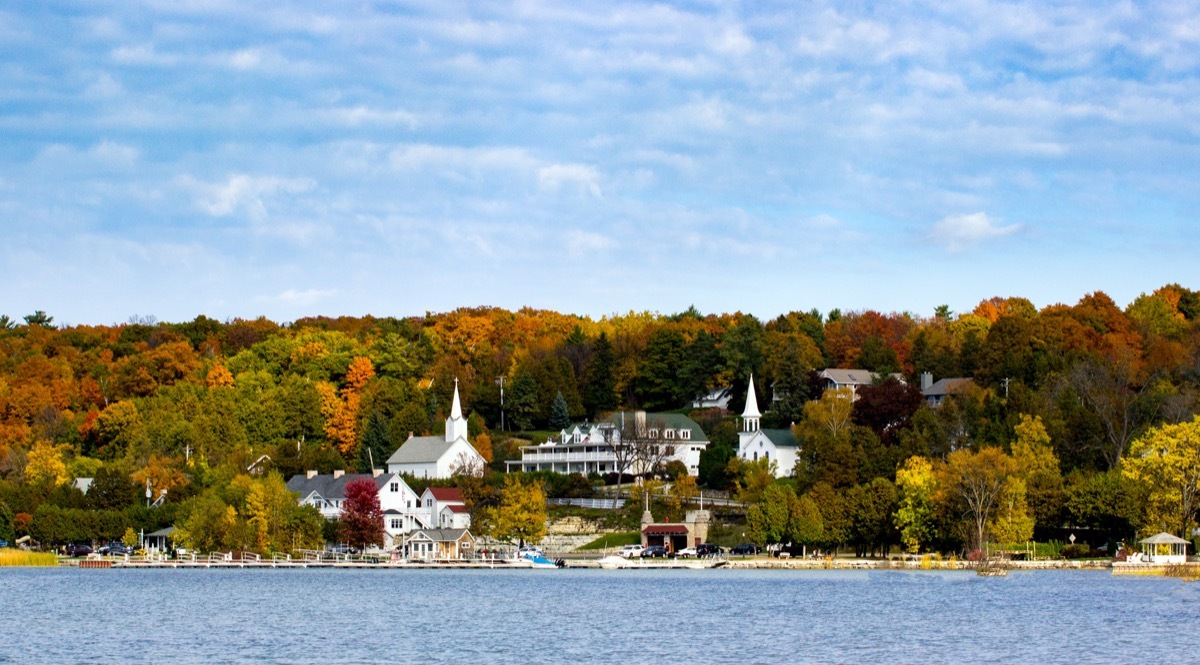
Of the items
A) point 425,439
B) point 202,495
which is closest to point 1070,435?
point 425,439

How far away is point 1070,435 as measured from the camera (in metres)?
98.6

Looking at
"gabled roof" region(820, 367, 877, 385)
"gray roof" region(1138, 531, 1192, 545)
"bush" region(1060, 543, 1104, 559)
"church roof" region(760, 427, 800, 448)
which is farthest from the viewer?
"gabled roof" region(820, 367, 877, 385)

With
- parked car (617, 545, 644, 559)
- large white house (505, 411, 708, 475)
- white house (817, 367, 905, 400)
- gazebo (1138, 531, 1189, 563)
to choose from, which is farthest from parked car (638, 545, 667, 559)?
white house (817, 367, 905, 400)

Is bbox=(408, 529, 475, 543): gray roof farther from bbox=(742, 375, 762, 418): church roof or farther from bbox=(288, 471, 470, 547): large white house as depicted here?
bbox=(742, 375, 762, 418): church roof

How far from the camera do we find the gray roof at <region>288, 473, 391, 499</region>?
378ft

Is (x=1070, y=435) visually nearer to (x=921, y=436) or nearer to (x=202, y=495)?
(x=921, y=436)

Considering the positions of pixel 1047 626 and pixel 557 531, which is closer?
pixel 1047 626

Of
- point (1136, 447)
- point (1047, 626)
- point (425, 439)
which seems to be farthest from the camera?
point (425, 439)

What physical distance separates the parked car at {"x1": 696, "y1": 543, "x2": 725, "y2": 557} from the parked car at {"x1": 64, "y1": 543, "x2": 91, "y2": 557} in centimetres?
4603

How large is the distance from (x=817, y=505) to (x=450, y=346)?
66.8 metres

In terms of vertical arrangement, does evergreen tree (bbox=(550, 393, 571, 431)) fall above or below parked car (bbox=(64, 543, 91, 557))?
above

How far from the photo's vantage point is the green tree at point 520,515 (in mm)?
104000

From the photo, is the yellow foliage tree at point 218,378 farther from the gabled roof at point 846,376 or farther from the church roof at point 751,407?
the gabled roof at point 846,376

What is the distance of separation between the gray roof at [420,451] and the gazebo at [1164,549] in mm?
57853
